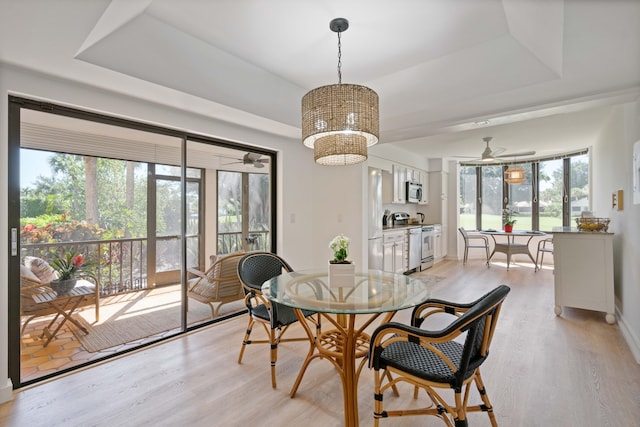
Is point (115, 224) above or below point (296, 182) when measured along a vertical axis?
below

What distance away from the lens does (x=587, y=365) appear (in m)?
2.37

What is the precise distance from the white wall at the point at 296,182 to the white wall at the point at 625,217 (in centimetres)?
277

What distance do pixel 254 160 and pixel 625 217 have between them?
4207mm

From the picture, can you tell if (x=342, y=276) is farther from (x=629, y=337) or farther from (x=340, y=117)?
(x=629, y=337)

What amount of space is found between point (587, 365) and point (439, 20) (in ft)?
9.39

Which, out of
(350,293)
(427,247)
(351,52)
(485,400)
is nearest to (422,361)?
(485,400)

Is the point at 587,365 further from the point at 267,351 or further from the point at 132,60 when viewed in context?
the point at 132,60

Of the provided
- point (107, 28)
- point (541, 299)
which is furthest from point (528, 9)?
point (541, 299)

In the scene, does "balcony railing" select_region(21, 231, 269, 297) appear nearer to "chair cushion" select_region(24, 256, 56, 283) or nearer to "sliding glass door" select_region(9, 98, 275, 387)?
"sliding glass door" select_region(9, 98, 275, 387)

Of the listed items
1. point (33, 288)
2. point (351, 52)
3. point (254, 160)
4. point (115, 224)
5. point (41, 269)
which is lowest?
point (33, 288)

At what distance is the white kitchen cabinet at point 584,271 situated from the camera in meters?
3.27

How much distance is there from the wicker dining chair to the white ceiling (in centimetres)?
146

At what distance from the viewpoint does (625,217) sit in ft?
10.1

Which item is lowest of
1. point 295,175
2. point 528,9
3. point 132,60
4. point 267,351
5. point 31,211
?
point 267,351
